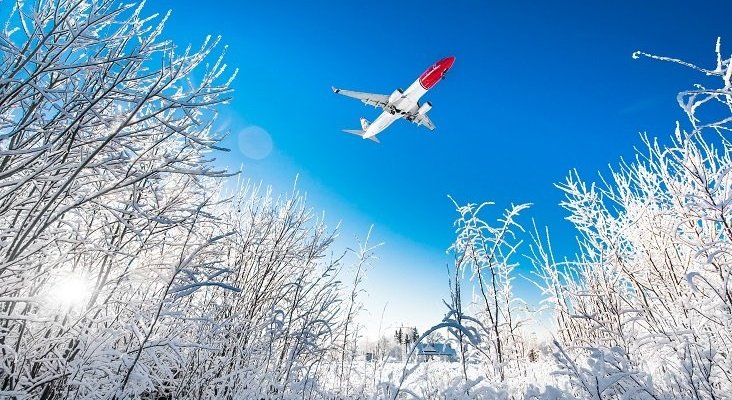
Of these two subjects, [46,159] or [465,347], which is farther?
[465,347]

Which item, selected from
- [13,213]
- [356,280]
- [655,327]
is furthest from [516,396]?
[13,213]

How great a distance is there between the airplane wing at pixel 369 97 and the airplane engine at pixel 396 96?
0.35m

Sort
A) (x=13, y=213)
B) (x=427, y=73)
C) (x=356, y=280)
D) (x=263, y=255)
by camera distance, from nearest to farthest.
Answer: (x=13, y=213) → (x=263, y=255) → (x=356, y=280) → (x=427, y=73)

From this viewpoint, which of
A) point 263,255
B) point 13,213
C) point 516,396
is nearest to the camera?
point 13,213

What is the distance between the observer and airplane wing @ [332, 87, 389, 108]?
811 inches

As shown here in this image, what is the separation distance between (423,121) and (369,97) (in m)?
4.18

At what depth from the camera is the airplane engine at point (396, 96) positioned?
2011 centimetres

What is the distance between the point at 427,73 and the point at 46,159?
1970 centimetres

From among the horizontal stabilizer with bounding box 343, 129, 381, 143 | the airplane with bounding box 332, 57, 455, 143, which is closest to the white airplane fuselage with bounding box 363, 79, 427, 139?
the airplane with bounding box 332, 57, 455, 143

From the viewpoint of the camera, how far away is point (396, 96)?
20297 millimetres

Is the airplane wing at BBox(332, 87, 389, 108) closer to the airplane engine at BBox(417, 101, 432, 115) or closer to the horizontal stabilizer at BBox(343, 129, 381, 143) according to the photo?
the airplane engine at BBox(417, 101, 432, 115)

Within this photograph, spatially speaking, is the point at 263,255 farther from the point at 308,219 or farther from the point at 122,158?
the point at 122,158

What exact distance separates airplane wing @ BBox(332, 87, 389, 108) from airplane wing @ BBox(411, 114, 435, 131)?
2521 mm

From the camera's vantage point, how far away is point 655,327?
2977 millimetres
